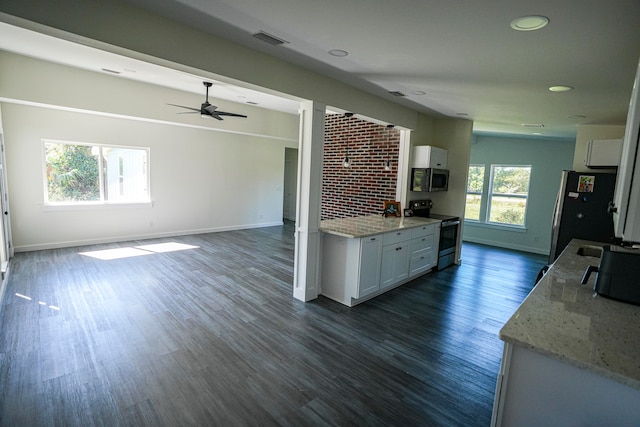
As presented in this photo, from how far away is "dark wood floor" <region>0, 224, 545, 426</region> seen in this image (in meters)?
2.12

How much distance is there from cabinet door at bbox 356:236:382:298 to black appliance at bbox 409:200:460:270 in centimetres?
169

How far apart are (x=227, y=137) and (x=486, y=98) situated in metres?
5.98

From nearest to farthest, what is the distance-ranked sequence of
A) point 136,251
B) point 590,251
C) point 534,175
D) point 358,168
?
point 590,251 → point 358,168 → point 136,251 → point 534,175

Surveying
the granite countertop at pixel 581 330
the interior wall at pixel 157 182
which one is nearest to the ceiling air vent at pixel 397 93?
the granite countertop at pixel 581 330

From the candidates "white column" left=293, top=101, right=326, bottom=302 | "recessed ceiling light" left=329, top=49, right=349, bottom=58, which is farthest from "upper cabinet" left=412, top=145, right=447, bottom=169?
"recessed ceiling light" left=329, top=49, right=349, bottom=58

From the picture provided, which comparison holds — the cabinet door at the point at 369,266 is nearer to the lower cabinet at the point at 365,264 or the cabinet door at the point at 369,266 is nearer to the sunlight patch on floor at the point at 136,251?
the lower cabinet at the point at 365,264

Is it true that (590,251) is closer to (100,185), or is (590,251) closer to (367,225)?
(367,225)

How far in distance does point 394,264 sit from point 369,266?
2.01ft

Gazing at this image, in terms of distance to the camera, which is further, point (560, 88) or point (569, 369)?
point (560, 88)

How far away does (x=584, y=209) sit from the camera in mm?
4391

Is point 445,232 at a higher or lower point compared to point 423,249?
higher

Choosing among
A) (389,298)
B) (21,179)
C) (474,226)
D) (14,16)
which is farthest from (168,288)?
(474,226)

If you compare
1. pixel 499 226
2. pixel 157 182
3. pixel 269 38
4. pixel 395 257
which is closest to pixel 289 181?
pixel 157 182

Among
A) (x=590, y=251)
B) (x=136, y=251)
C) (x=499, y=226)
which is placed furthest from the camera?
(x=499, y=226)
